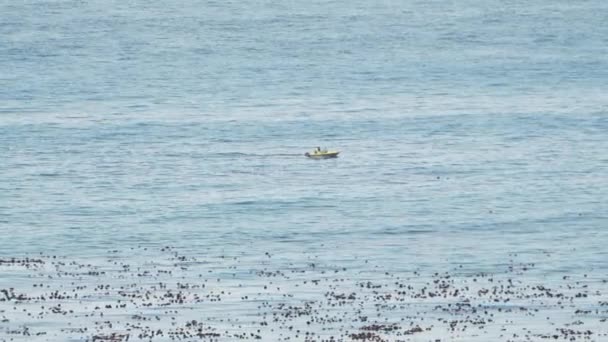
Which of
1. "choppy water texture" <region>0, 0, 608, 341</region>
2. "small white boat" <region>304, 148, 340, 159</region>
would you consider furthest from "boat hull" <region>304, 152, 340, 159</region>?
"choppy water texture" <region>0, 0, 608, 341</region>

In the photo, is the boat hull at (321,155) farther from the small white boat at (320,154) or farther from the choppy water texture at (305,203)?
the choppy water texture at (305,203)

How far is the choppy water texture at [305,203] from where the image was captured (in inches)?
3765

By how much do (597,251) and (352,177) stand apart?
30.0 meters

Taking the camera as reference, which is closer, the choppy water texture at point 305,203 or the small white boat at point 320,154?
the choppy water texture at point 305,203

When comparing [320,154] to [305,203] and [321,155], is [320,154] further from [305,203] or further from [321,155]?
[305,203]

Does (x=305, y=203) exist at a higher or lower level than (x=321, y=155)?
lower

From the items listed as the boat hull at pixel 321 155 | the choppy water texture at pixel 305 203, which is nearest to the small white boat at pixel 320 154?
the boat hull at pixel 321 155

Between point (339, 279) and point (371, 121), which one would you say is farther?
point (371, 121)

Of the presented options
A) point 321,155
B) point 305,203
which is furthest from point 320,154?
point 305,203

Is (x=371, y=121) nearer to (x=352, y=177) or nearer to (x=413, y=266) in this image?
(x=352, y=177)

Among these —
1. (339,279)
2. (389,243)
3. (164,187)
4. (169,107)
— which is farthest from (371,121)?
(339,279)

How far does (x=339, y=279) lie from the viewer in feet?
340

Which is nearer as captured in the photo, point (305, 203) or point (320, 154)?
point (305, 203)

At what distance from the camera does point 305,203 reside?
128750 mm
